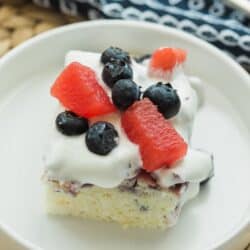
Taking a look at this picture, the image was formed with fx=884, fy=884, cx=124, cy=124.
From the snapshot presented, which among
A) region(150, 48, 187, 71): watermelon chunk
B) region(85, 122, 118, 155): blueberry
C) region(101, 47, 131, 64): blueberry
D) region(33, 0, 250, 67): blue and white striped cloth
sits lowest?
region(33, 0, 250, 67): blue and white striped cloth

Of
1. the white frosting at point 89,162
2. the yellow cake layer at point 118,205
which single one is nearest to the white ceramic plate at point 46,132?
the yellow cake layer at point 118,205

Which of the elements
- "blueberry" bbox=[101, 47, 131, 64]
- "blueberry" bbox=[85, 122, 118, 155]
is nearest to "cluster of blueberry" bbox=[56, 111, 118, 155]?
"blueberry" bbox=[85, 122, 118, 155]

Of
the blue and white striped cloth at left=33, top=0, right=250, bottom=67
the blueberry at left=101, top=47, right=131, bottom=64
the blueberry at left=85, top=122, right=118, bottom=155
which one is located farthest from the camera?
the blue and white striped cloth at left=33, top=0, right=250, bottom=67

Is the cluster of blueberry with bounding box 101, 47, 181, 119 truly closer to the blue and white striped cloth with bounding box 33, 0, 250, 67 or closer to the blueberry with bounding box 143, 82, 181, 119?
the blueberry with bounding box 143, 82, 181, 119

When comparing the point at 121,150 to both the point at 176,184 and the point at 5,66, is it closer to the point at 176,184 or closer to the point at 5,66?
the point at 176,184

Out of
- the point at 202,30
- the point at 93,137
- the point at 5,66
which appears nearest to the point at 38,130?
the point at 5,66

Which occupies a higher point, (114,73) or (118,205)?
(114,73)

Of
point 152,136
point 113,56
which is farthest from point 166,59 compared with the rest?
point 152,136

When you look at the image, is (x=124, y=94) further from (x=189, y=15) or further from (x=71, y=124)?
(x=189, y=15)
